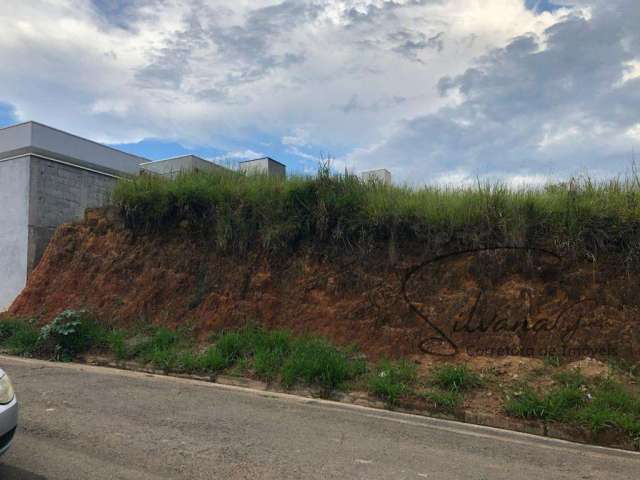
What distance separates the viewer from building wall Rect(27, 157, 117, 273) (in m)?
12.9

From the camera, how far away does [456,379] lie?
684cm

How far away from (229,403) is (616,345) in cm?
538

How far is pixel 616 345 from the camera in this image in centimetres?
713

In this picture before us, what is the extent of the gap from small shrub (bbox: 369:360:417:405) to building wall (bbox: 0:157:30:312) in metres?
9.97

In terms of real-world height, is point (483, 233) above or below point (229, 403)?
above

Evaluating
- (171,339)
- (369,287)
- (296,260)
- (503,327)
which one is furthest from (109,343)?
(503,327)

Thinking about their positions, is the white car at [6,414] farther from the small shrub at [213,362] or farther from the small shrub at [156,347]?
the small shrub at [156,347]

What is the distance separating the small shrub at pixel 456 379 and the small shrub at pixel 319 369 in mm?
1218

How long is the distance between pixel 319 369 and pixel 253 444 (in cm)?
244

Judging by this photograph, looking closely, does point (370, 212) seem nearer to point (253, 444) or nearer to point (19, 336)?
point (253, 444)

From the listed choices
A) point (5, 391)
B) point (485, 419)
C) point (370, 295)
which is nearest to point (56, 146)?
point (370, 295)

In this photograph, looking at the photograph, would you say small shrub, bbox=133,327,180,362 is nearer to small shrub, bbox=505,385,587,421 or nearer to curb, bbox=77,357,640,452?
curb, bbox=77,357,640,452

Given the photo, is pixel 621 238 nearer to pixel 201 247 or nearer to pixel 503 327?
pixel 503 327

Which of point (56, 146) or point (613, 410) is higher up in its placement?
point (56, 146)
